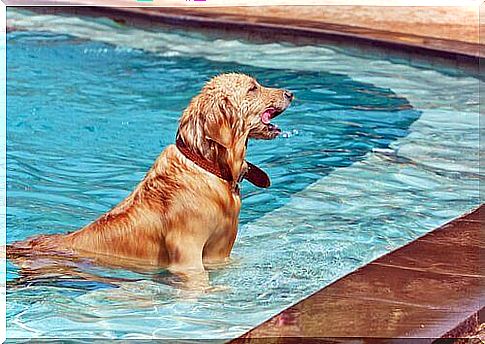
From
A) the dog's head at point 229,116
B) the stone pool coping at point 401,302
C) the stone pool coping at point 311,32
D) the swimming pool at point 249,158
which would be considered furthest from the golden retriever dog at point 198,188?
the stone pool coping at point 311,32

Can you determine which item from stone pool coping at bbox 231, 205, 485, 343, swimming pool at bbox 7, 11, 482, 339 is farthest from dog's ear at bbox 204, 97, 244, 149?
stone pool coping at bbox 231, 205, 485, 343

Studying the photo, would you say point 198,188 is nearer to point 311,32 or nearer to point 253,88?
point 253,88

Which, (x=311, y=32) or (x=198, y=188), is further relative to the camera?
(x=311, y=32)

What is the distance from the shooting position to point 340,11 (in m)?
10.7

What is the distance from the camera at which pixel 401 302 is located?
429 cm

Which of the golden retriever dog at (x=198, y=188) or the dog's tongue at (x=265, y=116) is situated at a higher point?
the dog's tongue at (x=265, y=116)

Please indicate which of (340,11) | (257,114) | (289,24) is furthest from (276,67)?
(257,114)

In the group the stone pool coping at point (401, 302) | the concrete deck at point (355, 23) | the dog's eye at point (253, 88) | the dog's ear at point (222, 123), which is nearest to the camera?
the stone pool coping at point (401, 302)

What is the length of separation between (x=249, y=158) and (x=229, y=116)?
2514 mm

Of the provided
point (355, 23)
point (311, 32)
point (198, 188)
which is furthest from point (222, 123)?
point (355, 23)

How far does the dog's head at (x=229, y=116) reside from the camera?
462cm

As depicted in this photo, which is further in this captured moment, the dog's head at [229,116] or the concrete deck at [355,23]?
the concrete deck at [355,23]

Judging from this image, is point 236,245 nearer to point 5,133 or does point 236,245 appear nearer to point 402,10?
point 5,133

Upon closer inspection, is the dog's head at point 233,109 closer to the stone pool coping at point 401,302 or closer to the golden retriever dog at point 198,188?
the golden retriever dog at point 198,188
